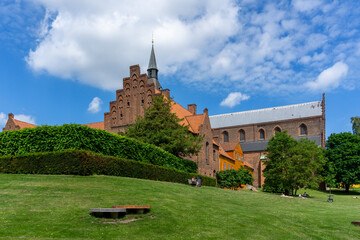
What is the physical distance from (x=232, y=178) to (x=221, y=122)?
116 ft

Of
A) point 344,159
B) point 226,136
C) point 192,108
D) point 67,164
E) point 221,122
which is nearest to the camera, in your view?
point 67,164

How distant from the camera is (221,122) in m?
81.9

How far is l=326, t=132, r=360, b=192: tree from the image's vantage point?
179 feet

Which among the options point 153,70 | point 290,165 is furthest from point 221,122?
point 290,165

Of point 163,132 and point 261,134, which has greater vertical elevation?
point 261,134

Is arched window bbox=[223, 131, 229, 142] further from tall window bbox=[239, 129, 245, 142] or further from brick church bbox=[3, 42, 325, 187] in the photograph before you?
tall window bbox=[239, 129, 245, 142]

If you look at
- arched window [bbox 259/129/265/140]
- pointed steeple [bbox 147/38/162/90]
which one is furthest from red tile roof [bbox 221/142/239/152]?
pointed steeple [bbox 147/38/162/90]

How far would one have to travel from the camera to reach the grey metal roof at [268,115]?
72500 mm

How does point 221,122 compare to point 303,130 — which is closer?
point 303,130

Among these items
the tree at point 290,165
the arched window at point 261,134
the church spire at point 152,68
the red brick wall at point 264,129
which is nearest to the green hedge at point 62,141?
the tree at point 290,165

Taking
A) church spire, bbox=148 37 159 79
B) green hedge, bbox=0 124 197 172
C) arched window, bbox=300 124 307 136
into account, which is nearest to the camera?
green hedge, bbox=0 124 197 172

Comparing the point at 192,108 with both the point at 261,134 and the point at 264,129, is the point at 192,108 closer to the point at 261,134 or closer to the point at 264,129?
the point at 264,129

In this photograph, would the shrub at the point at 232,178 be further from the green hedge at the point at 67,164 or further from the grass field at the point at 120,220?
the grass field at the point at 120,220

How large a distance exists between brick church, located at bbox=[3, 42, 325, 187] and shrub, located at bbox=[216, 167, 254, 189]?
1376mm
